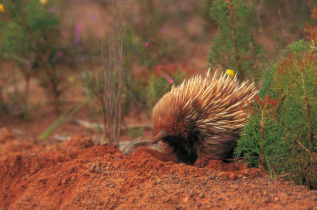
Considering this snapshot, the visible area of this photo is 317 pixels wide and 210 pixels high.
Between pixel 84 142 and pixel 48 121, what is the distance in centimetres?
266

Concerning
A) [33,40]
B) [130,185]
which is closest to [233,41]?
[130,185]

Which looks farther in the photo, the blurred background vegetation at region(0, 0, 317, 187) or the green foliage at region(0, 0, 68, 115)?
the green foliage at region(0, 0, 68, 115)

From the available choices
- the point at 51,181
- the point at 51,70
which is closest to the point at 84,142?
the point at 51,181

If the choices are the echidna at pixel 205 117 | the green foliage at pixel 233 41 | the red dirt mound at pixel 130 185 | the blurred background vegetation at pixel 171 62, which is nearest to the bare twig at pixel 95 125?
the blurred background vegetation at pixel 171 62

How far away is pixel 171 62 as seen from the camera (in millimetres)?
10078

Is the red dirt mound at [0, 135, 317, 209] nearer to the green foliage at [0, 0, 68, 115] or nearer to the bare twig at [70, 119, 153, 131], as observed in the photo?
the bare twig at [70, 119, 153, 131]

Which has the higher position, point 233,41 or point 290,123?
point 233,41

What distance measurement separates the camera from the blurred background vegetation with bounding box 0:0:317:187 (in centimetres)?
362

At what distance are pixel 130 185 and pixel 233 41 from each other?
2179 millimetres

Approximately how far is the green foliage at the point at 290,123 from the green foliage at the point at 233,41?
4.10 feet

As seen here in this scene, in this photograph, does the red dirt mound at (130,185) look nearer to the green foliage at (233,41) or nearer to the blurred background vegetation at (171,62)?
the blurred background vegetation at (171,62)

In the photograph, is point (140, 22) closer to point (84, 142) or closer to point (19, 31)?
point (19, 31)

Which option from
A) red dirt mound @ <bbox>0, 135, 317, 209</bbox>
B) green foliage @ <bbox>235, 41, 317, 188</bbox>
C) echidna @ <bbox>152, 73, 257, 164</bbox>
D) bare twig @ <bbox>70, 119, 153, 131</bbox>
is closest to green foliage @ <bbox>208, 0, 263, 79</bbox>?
echidna @ <bbox>152, 73, 257, 164</bbox>

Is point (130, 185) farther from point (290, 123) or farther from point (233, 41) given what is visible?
point (233, 41)
